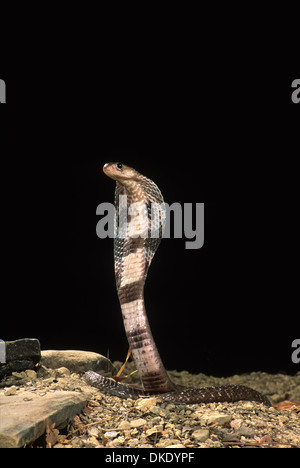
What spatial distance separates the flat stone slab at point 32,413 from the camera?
1.31 m

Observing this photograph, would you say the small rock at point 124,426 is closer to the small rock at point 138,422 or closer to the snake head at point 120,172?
the small rock at point 138,422

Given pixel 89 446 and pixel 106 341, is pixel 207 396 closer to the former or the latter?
pixel 89 446

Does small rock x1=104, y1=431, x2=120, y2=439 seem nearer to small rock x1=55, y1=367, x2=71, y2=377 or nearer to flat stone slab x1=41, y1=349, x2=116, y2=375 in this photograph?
small rock x1=55, y1=367, x2=71, y2=377

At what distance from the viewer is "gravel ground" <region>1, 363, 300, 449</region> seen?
151 cm

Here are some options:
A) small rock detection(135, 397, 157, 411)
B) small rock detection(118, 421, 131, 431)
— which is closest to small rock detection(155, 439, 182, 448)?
small rock detection(118, 421, 131, 431)

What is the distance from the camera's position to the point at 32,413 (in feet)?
4.72

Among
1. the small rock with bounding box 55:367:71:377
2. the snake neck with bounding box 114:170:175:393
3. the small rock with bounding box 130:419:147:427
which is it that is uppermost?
the snake neck with bounding box 114:170:175:393

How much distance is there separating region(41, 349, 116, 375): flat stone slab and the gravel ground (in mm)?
216

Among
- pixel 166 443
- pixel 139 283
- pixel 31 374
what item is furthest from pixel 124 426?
pixel 139 283

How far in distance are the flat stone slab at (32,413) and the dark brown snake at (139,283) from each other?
1.59 ft

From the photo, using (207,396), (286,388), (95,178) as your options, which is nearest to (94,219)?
(95,178)

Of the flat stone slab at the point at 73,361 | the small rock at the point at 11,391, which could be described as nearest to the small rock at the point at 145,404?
the small rock at the point at 11,391

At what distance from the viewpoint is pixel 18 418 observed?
1395 millimetres

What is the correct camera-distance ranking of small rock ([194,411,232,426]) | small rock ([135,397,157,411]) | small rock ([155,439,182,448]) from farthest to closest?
1. small rock ([135,397,157,411])
2. small rock ([194,411,232,426])
3. small rock ([155,439,182,448])
